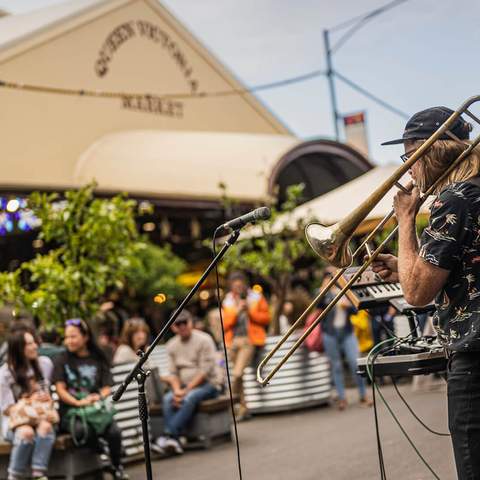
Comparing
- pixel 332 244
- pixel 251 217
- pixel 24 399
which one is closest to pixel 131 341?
pixel 24 399

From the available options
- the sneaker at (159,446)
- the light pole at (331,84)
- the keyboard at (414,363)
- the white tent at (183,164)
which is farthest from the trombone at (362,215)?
the white tent at (183,164)

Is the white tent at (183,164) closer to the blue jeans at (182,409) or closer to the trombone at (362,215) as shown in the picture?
the blue jeans at (182,409)

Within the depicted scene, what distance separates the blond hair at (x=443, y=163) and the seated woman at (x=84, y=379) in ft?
17.0

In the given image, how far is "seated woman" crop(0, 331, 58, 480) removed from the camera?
7707 mm

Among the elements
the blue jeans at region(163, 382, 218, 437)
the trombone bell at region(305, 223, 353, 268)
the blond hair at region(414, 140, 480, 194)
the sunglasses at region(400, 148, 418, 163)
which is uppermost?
the sunglasses at region(400, 148, 418, 163)

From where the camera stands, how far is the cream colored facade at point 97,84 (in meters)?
20.5

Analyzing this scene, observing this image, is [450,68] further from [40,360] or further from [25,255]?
[25,255]

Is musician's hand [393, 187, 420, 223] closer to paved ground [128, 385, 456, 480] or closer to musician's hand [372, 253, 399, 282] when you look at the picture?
musician's hand [372, 253, 399, 282]

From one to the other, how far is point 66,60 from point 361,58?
620 inches

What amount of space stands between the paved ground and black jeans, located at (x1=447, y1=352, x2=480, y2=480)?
3.06 metres

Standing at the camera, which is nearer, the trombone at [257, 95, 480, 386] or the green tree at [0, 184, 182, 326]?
the trombone at [257, 95, 480, 386]

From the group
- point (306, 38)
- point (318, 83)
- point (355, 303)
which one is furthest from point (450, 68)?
point (318, 83)

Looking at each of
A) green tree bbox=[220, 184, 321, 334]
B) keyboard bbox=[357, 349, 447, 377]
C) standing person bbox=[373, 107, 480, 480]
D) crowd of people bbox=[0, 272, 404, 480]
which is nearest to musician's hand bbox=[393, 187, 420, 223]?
standing person bbox=[373, 107, 480, 480]

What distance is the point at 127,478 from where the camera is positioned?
8.19 meters
